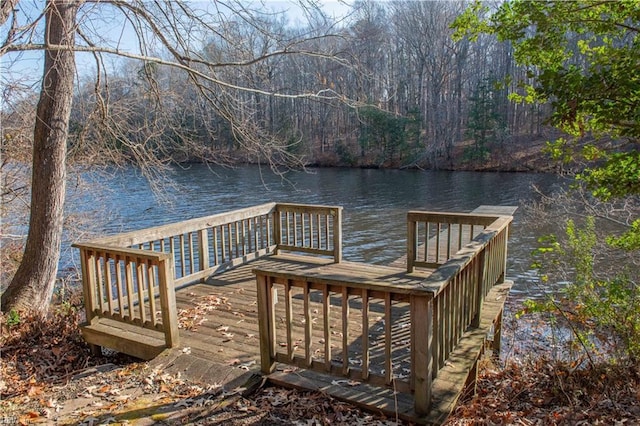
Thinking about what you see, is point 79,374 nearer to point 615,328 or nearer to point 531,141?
point 615,328

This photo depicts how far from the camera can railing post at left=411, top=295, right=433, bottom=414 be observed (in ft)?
9.45

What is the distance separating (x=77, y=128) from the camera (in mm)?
8672

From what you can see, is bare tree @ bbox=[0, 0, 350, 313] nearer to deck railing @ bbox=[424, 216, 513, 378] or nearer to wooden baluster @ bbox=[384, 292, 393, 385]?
deck railing @ bbox=[424, 216, 513, 378]

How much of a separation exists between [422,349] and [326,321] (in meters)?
0.69

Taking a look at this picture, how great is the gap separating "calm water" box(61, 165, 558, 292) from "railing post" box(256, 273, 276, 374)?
15.2 feet

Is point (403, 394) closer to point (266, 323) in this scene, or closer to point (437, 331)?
point (437, 331)

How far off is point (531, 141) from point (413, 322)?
1236 inches

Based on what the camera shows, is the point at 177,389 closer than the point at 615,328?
Yes

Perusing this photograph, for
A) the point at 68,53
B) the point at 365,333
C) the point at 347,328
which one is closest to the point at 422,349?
the point at 365,333

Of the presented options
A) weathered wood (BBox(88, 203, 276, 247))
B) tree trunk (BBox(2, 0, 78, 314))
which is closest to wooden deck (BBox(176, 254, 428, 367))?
weathered wood (BBox(88, 203, 276, 247))

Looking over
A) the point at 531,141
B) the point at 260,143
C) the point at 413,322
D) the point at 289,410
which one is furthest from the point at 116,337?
the point at 531,141

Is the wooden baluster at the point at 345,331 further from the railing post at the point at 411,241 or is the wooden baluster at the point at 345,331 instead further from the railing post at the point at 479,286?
the railing post at the point at 411,241

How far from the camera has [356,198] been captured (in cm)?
1964

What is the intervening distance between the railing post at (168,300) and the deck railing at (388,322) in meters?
0.92
